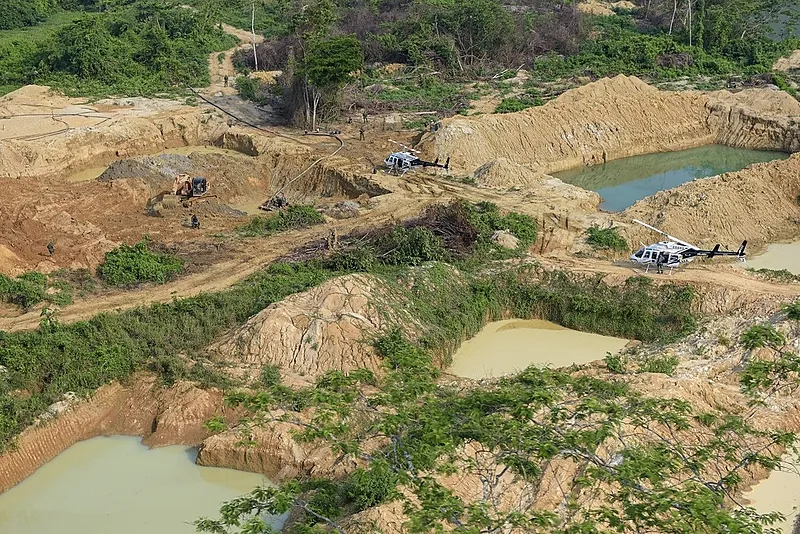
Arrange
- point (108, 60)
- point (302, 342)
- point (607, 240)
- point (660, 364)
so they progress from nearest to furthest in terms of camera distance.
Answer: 1. point (660, 364)
2. point (302, 342)
3. point (607, 240)
4. point (108, 60)

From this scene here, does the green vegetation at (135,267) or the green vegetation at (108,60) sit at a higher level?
the green vegetation at (108,60)

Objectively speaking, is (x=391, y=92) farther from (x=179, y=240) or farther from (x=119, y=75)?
(x=179, y=240)

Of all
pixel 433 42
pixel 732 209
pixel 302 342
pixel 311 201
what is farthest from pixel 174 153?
pixel 732 209

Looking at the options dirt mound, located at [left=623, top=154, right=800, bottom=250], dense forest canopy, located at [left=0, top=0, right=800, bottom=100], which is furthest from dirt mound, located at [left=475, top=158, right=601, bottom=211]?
dense forest canopy, located at [left=0, top=0, right=800, bottom=100]

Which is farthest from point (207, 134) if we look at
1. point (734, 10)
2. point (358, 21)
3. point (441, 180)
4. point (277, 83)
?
point (734, 10)

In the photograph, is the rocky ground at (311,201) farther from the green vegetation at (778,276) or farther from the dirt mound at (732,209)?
the green vegetation at (778,276)

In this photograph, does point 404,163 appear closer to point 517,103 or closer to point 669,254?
point 517,103

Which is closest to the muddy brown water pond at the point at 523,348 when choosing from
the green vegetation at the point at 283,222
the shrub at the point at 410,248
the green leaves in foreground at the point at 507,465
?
the shrub at the point at 410,248
